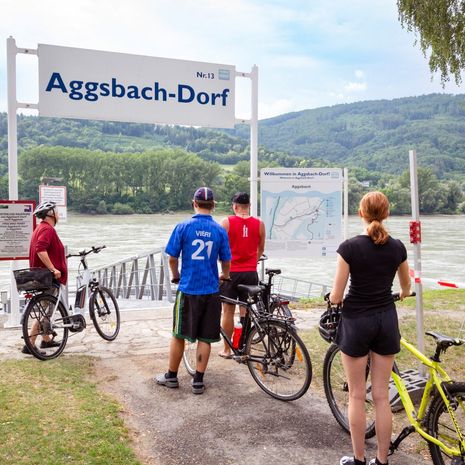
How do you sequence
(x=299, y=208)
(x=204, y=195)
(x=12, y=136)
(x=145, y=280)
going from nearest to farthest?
(x=204, y=195) < (x=12, y=136) < (x=299, y=208) < (x=145, y=280)

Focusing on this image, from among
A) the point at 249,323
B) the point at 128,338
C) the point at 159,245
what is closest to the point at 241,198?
the point at 249,323

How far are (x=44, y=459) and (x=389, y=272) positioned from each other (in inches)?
83.3

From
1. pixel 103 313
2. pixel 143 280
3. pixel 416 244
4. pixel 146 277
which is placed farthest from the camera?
pixel 146 277

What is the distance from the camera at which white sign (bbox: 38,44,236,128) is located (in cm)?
646

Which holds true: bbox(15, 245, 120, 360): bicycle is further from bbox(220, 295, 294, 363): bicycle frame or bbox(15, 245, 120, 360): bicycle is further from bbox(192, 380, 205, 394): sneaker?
bbox(220, 295, 294, 363): bicycle frame

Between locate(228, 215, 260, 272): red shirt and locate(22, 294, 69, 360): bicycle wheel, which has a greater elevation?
locate(228, 215, 260, 272): red shirt

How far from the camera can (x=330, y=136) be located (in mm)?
86188

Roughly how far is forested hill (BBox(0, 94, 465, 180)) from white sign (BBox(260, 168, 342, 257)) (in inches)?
817

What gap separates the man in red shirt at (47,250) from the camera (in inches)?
192

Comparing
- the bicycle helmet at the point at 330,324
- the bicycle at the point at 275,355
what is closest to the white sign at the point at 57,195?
the bicycle at the point at 275,355

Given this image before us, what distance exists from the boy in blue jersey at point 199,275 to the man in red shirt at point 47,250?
1.57m

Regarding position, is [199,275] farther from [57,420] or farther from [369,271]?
[369,271]

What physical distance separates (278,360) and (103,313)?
249 cm

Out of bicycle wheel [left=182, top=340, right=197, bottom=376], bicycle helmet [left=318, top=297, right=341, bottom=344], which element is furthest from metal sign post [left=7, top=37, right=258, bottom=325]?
bicycle helmet [left=318, top=297, right=341, bottom=344]
